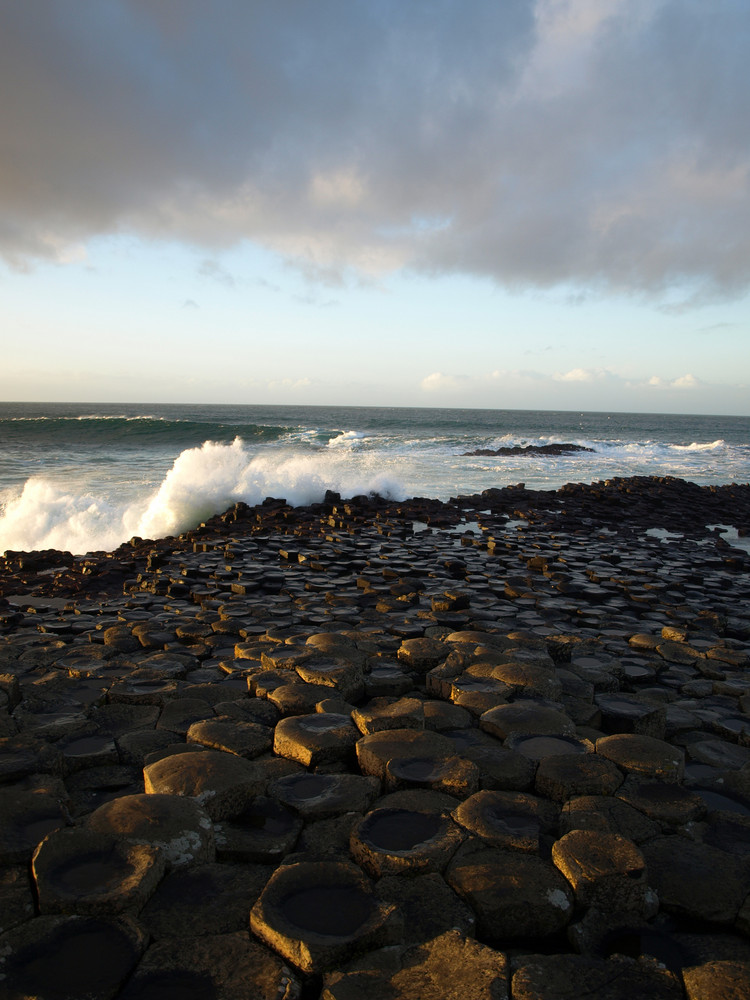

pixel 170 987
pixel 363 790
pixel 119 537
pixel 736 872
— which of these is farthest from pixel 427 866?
pixel 119 537

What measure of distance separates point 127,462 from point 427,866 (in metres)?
26.8

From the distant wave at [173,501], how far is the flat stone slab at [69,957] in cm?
1096

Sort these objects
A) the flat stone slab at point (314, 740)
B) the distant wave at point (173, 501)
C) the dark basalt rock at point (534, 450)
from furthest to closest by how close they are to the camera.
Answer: the dark basalt rock at point (534, 450) < the distant wave at point (173, 501) < the flat stone slab at point (314, 740)

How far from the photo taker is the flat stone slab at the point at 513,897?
2221mm

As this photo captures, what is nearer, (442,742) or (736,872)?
(736,872)

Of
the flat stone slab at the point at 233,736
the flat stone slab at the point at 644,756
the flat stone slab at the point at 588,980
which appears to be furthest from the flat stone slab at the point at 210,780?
the flat stone slab at the point at 644,756

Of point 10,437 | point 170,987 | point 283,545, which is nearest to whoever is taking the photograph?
point 170,987

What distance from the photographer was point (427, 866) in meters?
2.43

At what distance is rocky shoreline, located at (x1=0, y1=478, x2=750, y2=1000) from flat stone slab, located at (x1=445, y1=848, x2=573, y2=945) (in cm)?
1

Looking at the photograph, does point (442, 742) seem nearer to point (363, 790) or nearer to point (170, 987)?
point (363, 790)

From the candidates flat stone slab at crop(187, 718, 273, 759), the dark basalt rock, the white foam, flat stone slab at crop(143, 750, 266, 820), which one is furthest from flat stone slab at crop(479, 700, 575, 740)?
the white foam

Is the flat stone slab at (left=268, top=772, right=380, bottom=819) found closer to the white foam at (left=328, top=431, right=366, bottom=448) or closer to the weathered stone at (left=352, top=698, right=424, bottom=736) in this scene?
the weathered stone at (left=352, top=698, right=424, bottom=736)

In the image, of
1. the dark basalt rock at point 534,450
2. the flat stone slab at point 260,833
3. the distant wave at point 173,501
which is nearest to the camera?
the flat stone slab at point 260,833

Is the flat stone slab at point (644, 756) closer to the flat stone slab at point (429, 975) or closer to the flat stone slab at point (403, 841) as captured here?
the flat stone slab at point (403, 841)
